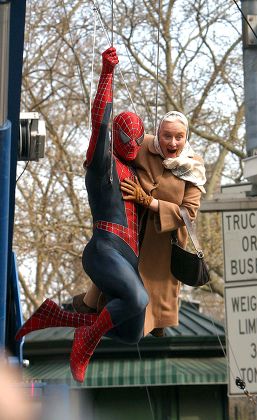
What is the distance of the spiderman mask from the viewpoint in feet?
16.6

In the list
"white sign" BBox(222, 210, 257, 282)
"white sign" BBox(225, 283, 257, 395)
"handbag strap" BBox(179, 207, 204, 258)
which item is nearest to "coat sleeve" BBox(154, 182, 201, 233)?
"handbag strap" BBox(179, 207, 204, 258)

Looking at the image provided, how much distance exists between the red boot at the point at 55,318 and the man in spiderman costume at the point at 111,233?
1.2 inches

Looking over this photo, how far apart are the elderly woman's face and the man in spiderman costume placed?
10cm

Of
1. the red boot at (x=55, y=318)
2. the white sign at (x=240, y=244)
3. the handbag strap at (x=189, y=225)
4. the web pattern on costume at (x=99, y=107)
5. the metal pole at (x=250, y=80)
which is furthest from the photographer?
the white sign at (x=240, y=244)

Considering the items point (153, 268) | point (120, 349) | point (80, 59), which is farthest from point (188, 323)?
point (153, 268)

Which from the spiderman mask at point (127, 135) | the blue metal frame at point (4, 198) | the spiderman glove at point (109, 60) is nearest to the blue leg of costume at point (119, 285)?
the spiderman mask at point (127, 135)

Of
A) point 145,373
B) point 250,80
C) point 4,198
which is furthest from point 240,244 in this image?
point 145,373

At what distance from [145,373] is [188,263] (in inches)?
347

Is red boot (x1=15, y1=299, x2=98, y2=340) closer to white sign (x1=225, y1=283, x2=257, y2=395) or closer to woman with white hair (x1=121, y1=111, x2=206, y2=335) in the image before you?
woman with white hair (x1=121, y1=111, x2=206, y2=335)

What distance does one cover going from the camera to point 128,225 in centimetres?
504

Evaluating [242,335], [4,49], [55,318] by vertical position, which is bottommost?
[55,318]

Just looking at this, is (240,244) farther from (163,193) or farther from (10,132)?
(163,193)

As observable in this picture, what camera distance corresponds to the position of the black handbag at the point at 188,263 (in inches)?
199

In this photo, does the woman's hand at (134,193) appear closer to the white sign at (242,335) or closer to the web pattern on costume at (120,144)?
the web pattern on costume at (120,144)
